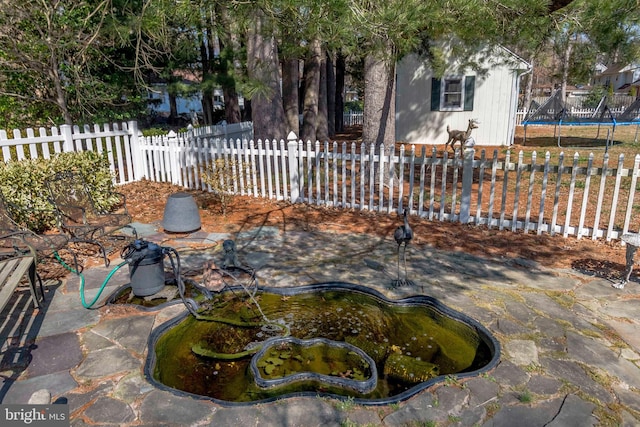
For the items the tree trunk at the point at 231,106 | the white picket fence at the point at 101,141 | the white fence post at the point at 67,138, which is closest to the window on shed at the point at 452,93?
the white picket fence at the point at 101,141

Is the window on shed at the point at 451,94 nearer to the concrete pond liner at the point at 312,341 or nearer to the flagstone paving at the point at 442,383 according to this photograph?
the flagstone paving at the point at 442,383

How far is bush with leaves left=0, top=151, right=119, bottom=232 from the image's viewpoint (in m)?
5.59

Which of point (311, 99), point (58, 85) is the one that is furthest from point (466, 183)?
point (311, 99)

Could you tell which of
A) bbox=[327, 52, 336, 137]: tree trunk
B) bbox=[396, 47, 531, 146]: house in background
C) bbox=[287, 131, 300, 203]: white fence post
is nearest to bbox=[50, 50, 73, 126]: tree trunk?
bbox=[287, 131, 300, 203]: white fence post

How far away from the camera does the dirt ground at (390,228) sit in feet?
17.1

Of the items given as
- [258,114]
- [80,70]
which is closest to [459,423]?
[258,114]

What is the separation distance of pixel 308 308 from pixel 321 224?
8.84 feet

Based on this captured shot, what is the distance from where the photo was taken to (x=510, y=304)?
3977 mm

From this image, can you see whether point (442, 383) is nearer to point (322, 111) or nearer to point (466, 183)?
point (466, 183)

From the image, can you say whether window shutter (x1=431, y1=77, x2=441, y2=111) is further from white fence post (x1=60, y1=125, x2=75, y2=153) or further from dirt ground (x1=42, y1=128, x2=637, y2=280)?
white fence post (x1=60, y1=125, x2=75, y2=153)

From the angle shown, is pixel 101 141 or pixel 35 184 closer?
pixel 35 184

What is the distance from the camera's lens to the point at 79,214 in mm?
5441

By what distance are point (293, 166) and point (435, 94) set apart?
375 inches

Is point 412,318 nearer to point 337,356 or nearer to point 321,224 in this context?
point 337,356
